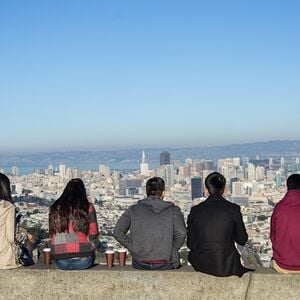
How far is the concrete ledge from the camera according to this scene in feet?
20.0

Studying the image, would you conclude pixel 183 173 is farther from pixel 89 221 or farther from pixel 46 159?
pixel 46 159

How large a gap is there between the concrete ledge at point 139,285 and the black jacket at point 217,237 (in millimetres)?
103

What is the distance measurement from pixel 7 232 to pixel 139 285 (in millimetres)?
1519

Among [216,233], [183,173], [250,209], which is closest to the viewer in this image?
[216,233]

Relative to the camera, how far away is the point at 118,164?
2297 inches

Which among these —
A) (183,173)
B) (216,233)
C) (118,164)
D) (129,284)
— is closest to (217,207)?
(216,233)

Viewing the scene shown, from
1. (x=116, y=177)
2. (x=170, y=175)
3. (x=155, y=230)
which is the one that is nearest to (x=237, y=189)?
(x=170, y=175)

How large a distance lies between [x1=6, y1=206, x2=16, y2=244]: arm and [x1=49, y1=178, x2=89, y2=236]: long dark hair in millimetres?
412

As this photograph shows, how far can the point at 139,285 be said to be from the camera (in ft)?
20.6

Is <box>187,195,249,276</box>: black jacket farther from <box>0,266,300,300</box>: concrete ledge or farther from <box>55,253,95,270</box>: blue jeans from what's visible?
<box>55,253,95,270</box>: blue jeans

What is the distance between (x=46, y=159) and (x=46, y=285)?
175 feet

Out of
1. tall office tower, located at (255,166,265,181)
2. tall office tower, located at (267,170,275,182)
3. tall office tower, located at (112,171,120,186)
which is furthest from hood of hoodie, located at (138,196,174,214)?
tall office tower, located at (112,171,120,186)

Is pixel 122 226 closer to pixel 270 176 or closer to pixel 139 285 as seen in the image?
pixel 139 285

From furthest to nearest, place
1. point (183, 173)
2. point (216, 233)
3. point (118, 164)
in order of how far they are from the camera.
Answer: point (118, 164) < point (183, 173) < point (216, 233)
